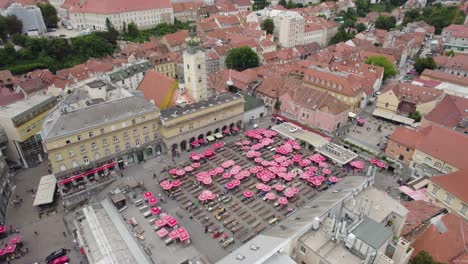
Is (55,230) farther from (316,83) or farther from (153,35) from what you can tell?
(153,35)

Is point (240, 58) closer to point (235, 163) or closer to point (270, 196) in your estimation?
point (235, 163)

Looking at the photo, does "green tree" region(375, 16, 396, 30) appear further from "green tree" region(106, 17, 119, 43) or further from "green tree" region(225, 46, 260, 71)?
"green tree" region(106, 17, 119, 43)

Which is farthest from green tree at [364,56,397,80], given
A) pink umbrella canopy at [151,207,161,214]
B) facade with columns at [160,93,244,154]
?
pink umbrella canopy at [151,207,161,214]

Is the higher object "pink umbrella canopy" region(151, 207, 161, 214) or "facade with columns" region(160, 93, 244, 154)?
"facade with columns" region(160, 93, 244, 154)

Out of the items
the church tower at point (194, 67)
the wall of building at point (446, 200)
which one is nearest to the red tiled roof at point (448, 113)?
the wall of building at point (446, 200)

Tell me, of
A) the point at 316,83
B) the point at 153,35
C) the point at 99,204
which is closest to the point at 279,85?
the point at 316,83
